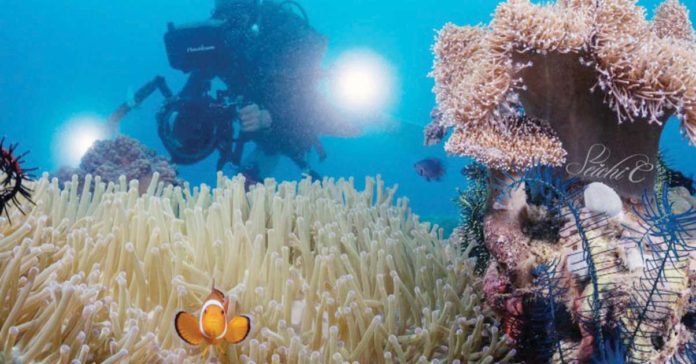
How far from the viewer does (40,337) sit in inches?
48.2

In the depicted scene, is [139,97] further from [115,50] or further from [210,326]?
[115,50]

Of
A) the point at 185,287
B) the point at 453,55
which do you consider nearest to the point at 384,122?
the point at 453,55

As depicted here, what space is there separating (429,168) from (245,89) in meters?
3.59

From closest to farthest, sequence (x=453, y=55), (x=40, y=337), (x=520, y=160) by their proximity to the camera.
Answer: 1. (x=40, y=337)
2. (x=520, y=160)
3. (x=453, y=55)

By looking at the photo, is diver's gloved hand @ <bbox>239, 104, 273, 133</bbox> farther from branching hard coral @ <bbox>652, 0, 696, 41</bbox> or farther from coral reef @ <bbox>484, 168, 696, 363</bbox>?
coral reef @ <bbox>484, 168, 696, 363</bbox>

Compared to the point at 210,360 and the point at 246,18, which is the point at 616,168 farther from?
the point at 246,18

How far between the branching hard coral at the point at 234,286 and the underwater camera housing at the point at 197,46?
241 inches

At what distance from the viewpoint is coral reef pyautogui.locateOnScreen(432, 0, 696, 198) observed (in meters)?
1.73

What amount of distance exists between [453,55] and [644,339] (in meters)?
1.50

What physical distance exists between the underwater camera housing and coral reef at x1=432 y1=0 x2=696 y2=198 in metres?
6.74

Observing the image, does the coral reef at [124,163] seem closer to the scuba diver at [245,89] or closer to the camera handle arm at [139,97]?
the scuba diver at [245,89]

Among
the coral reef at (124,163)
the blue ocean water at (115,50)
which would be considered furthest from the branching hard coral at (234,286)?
the blue ocean water at (115,50)

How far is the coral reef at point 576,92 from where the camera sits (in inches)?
68.0

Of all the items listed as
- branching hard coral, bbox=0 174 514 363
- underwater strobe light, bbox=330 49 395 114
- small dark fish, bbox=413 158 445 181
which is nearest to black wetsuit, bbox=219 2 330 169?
underwater strobe light, bbox=330 49 395 114
